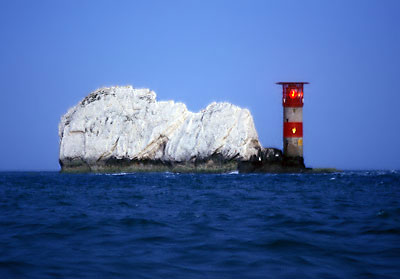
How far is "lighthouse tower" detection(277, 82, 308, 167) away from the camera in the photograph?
208 ft

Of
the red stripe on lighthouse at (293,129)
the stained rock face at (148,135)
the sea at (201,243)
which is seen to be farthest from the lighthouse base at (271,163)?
the sea at (201,243)

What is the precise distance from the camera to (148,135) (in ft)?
245

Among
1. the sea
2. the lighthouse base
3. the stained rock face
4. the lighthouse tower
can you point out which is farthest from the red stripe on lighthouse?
the sea

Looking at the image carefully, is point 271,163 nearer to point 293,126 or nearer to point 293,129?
point 293,129

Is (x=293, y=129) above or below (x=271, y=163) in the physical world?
above

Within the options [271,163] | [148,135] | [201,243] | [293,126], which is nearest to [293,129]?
[293,126]

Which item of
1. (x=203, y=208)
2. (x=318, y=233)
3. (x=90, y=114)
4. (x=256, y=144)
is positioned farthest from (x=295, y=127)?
(x=318, y=233)

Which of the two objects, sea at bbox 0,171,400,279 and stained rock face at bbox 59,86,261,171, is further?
stained rock face at bbox 59,86,261,171

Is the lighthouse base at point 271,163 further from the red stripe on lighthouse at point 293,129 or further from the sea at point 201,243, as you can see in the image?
the sea at point 201,243

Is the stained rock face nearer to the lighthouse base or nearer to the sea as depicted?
the lighthouse base

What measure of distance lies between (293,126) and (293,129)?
1.27ft

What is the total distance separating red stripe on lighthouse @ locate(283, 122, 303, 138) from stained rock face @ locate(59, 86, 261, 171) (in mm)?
6865

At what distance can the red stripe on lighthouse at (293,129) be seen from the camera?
208 ft

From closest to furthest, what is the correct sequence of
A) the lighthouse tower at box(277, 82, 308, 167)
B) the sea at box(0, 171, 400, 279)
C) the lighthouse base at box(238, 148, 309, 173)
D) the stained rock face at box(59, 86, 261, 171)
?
1. the sea at box(0, 171, 400, 279)
2. the lighthouse tower at box(277, 82, 308, 167)
3. the lighthouse base at box(238, 148, 309, 173)
4. the stained rock face at box(59, 86, 261, 171)
